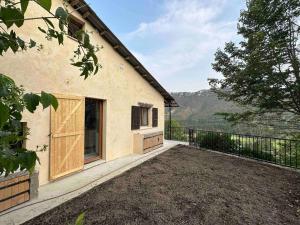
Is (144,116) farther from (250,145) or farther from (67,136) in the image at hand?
(67,136)

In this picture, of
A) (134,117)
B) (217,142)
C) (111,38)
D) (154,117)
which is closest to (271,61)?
(217,142)

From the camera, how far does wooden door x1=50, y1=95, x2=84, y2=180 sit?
201 inches

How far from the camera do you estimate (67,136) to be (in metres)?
5.48

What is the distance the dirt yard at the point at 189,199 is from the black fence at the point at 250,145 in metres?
1.82

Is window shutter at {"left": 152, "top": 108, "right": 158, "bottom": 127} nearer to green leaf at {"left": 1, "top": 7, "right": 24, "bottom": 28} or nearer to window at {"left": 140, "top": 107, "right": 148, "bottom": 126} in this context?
window at {"left": 140, "top": 107, "right": 148, "bottom": 126}

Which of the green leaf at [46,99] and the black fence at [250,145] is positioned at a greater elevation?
the green leaf at [46,99]

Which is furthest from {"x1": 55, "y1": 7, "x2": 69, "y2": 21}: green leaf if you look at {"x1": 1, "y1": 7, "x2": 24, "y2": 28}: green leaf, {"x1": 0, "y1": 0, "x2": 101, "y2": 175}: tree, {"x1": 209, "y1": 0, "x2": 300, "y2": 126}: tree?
{"x1": 209, "y1": 0, "x2": 300, "y2": 126}: tree

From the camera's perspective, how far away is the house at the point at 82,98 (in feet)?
15.3

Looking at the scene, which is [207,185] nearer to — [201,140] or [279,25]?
[201,140]

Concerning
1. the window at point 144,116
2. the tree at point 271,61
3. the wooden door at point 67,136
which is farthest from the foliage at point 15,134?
the window at point 144,116

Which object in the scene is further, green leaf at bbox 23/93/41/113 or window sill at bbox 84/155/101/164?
window sill at bbox 84/155/101/164

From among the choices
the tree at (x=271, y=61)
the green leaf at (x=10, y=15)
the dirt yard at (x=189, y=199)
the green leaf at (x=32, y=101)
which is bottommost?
the dirt yard at (x=189, y=199)

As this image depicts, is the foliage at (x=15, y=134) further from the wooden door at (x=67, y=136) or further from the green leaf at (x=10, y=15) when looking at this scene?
the wooden door at (x=67, y=136)

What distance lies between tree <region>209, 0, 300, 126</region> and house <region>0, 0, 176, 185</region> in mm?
4608
